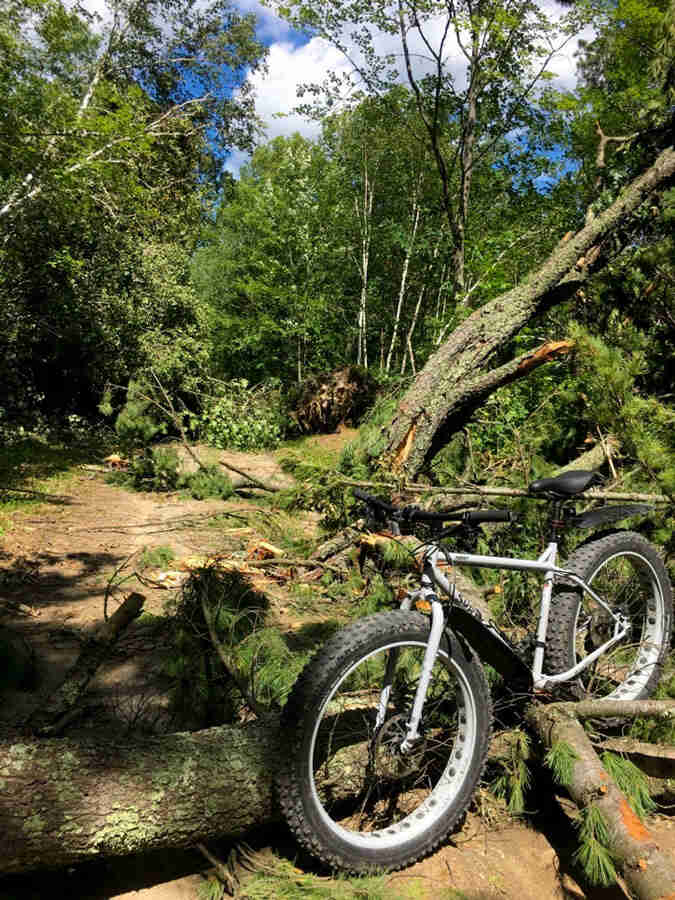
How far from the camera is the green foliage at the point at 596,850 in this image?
5.02 feet

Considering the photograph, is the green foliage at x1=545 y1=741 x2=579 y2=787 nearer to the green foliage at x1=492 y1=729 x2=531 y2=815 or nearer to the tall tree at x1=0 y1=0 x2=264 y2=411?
the green foliage at x1=492 y1=729 x2=531 y2=815

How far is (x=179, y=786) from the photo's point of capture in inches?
62.6

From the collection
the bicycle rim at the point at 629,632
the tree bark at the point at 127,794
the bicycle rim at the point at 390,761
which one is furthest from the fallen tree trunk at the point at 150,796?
the bicycle rim at the point at 629,632

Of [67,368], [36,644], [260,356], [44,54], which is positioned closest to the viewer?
[36,644]

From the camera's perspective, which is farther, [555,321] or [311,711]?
[555,321]

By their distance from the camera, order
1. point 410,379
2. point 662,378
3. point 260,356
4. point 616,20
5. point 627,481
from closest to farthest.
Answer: point 627,481, point 662,378, point 410,379, point 616,20, point 260,356

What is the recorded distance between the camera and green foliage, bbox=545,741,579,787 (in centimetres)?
176

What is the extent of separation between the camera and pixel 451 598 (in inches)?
70.8

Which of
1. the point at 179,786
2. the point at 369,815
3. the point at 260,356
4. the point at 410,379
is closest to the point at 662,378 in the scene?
the point at 410,379

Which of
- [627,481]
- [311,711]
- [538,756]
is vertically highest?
[627,481]

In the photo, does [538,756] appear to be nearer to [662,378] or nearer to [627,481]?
[627,481]

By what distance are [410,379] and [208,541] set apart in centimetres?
267

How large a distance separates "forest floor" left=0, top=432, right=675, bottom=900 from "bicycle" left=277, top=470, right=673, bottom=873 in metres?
0.17

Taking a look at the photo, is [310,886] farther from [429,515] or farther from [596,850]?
[429,515]
